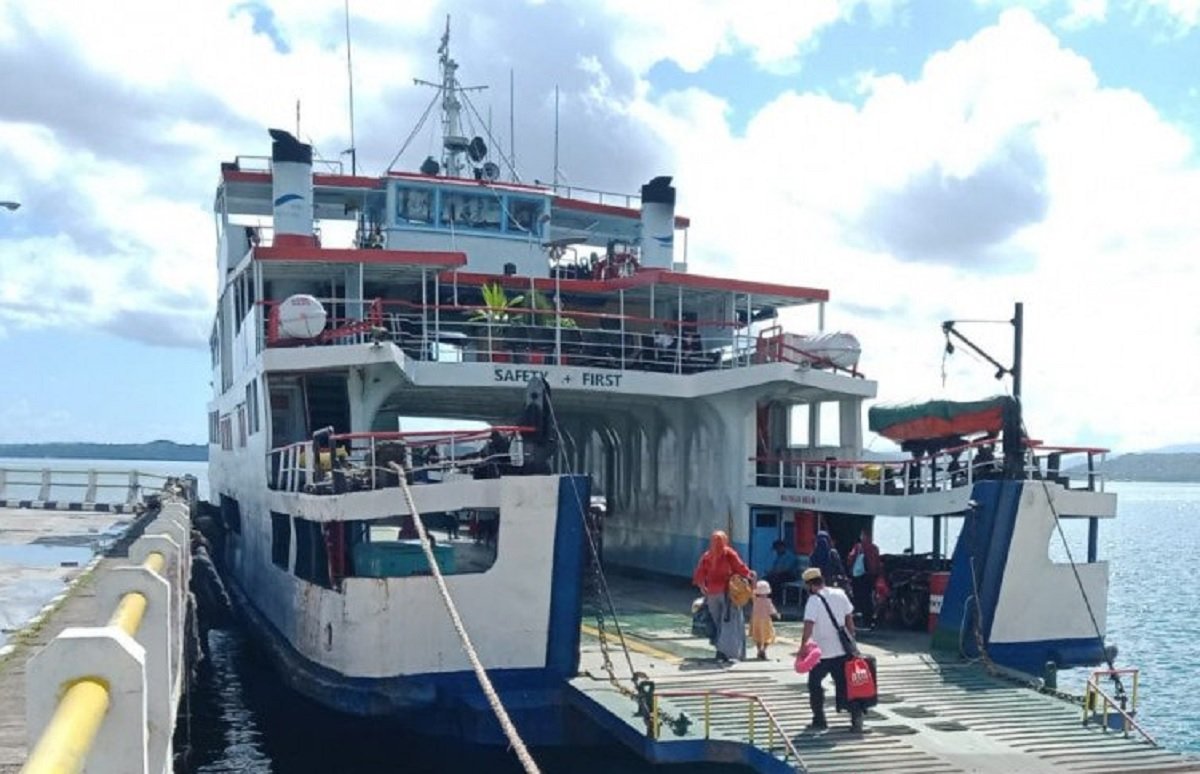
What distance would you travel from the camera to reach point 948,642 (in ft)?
42.5

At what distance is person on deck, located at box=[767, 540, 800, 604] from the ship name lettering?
11.0 ft

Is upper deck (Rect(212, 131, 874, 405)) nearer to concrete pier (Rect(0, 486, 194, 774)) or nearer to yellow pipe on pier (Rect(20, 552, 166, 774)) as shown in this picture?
concrete pier (Rect(0, 486, 194, 774))

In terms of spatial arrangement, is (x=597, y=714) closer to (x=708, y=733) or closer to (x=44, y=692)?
(x=708, y=733)

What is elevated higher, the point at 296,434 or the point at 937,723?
the point at 296,434

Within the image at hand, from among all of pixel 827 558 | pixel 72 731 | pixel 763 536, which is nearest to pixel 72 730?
pixel 72 731

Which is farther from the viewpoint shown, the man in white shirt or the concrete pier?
the man in white shirt

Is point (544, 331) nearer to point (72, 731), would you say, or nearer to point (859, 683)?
point (859, 683)

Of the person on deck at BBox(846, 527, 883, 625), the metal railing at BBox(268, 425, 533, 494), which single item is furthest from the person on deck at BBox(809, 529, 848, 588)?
the metal railing at BBox(268, 425, 533, 494)

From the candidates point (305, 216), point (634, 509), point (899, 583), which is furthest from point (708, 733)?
point (305, 216)

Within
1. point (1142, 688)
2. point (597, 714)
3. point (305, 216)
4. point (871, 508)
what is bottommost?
point (1142, 688)

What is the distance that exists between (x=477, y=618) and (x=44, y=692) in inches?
337

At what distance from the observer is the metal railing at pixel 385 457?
40.8 feet

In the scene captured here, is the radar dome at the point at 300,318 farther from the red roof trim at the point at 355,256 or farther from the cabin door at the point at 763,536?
the cabin door at the point at 763,536

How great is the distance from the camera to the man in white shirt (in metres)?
9.56
